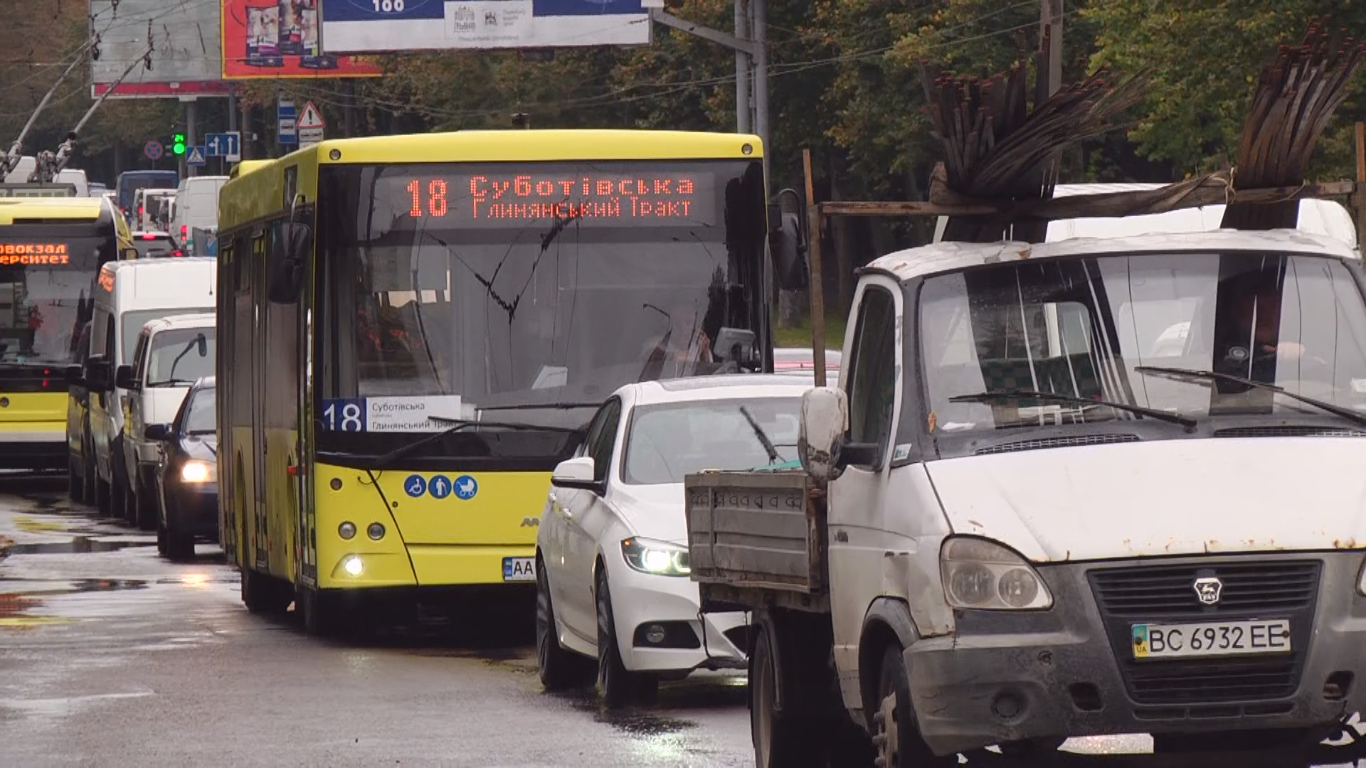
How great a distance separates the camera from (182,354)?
2841 cm

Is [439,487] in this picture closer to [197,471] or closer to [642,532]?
[642,532]

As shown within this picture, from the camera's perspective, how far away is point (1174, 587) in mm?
7980

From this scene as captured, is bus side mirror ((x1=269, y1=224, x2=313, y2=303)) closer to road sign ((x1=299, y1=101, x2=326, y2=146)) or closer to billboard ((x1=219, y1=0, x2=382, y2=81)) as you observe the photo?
road sign ((x1=299, y1=101, x2=326, y2=146))

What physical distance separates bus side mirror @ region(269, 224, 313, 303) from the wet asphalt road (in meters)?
1.98

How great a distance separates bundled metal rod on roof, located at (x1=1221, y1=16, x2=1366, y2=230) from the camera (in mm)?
9125

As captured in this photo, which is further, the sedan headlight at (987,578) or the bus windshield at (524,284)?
the bus windshield at (524,284)

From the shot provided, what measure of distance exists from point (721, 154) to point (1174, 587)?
9.27 metres

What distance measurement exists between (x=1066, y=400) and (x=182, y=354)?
20.6 meters

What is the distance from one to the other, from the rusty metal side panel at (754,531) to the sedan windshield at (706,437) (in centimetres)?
314

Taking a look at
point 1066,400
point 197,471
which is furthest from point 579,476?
point 197,471

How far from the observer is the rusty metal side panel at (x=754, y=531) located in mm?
9523

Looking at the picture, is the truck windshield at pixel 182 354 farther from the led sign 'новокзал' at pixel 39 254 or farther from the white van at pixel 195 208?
the white van at pixel 195 208

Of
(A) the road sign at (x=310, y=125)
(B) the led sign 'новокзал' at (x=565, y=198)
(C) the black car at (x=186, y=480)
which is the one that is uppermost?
(A) the road sign at (x=310, y=125)

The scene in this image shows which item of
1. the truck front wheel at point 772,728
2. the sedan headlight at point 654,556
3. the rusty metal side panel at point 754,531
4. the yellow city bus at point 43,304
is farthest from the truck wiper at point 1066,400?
the yellow city bus at point 43,304
